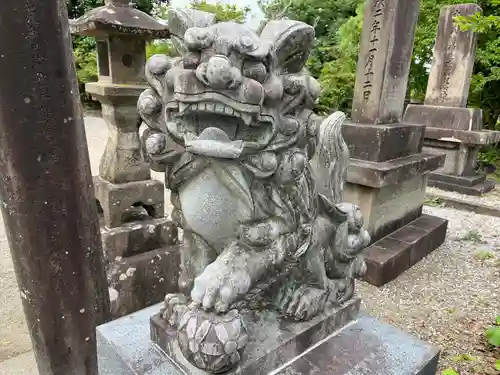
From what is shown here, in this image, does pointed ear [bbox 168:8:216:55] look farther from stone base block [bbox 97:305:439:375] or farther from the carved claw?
stone base block [bbox 97:305:439:375]

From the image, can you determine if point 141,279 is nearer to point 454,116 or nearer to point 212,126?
point 212,126

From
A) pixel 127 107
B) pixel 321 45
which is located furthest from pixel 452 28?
pixel 127 107

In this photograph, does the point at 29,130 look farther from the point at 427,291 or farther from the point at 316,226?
the point at 427,291

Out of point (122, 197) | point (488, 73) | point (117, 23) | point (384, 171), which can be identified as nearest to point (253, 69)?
point (117, 23)

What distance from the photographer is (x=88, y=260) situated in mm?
1761

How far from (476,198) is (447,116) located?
1.32 m

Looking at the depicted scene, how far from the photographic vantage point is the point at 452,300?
3084 mm

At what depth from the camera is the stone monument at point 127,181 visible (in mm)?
2578

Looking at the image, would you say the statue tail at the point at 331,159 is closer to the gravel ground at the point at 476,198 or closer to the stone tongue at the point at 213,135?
the stone tongue at the point at 213,135

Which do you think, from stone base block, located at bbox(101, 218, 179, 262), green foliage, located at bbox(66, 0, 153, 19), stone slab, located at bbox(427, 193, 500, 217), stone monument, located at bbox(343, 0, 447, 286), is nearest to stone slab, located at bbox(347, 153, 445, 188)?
stone monument, located at bbox(343, 0, 447, 286)

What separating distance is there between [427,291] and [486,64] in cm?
555

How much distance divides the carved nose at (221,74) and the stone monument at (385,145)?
2450mm

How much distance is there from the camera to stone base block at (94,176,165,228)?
8.91ft

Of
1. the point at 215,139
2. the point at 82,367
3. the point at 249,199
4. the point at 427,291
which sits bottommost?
the point at 427,291
